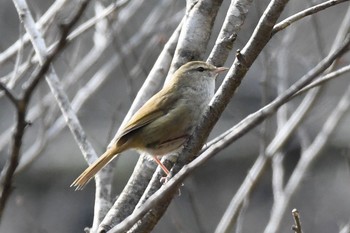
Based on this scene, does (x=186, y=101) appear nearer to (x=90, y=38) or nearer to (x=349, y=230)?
(x=349, y=230)

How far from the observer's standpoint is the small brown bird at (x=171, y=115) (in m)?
4.78

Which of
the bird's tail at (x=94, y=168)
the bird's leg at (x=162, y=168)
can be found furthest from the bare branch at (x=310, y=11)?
the bird's tail at (x=94, y=168)

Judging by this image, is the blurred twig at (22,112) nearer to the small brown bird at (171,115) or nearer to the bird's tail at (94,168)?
the bird's tail at (94,168)

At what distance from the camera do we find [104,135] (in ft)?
36.0

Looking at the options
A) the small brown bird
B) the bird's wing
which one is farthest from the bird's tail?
the bird's wing

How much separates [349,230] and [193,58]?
138cm

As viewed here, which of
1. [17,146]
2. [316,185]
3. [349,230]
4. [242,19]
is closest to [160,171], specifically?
[242,19]

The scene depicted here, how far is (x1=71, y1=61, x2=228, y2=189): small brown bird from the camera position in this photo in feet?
15.7

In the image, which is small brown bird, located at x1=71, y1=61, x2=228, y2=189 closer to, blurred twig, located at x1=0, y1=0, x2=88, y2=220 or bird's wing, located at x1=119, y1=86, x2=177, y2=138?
bird's wing, located at x1=119, y1=86, x2=177, y2=138

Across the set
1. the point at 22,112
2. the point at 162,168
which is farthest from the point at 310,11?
the point at 22,112

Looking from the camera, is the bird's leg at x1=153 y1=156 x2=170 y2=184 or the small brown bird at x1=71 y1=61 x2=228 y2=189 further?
the small brown bird at x1=71 y1=61 x2=228 y2=189

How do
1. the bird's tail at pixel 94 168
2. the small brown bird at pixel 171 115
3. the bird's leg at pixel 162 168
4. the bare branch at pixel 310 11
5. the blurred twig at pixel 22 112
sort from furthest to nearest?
1. the small brown bird at pixel 171 115
2. the bird's tail at pixel 94 168
3. the bird's leg at pixel 162 168
4. the bare branch at pixel 310 11
5. the blurred twig at pixel 22 112

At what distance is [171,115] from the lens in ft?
16.0

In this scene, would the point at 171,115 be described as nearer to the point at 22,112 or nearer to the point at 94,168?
the point at 94,168
